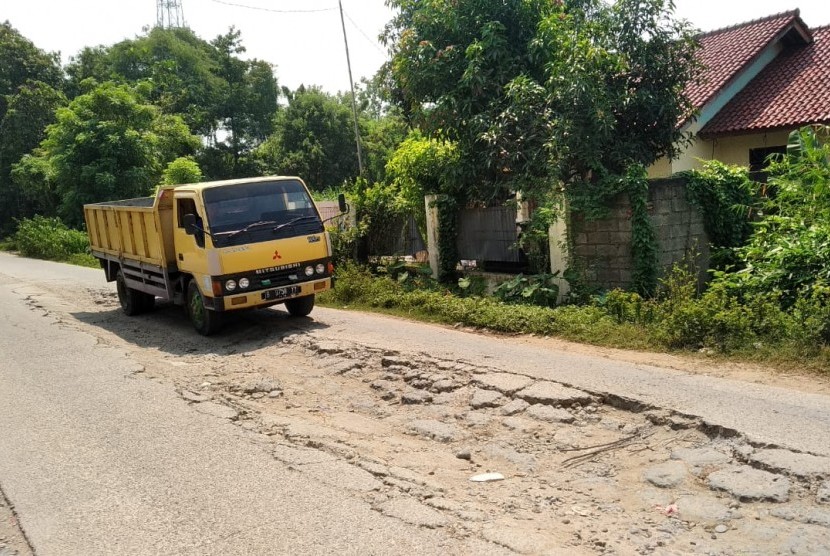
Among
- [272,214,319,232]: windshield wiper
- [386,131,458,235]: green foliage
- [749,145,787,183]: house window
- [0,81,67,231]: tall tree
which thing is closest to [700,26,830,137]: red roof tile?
[749,145,787,183]: house window

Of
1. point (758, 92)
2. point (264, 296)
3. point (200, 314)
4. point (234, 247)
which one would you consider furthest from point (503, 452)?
point (758, 92)

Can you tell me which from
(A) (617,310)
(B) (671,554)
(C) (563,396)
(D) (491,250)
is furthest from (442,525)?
(D) (491,250)

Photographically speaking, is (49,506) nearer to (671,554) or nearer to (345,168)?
(671,554)

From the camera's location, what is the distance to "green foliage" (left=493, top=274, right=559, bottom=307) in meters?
10.9

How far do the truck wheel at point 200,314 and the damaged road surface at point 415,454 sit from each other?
4.37 feet

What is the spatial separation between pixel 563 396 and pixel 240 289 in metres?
5.10

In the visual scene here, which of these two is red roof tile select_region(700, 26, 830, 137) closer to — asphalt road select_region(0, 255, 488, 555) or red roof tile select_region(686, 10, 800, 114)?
red roof tile select_region(686, 10, 800, 114)

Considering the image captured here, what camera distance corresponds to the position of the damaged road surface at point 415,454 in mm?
4090

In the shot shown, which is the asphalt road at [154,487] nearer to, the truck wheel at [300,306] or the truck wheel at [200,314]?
the truck wheel at [200,314]

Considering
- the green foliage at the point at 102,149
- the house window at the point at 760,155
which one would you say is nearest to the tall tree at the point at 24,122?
the green foliage at the point at 102,149

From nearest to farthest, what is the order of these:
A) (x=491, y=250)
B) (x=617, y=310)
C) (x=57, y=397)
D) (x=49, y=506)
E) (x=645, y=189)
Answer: (x=49, y=506) < (x=57, y=397) < (x=617, y=310) < (x=645, y=189) < (x=491, y=250)

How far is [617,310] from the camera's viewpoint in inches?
368

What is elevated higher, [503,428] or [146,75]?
[146,75]

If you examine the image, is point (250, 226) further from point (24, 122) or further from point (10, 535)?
point (24, 122)
